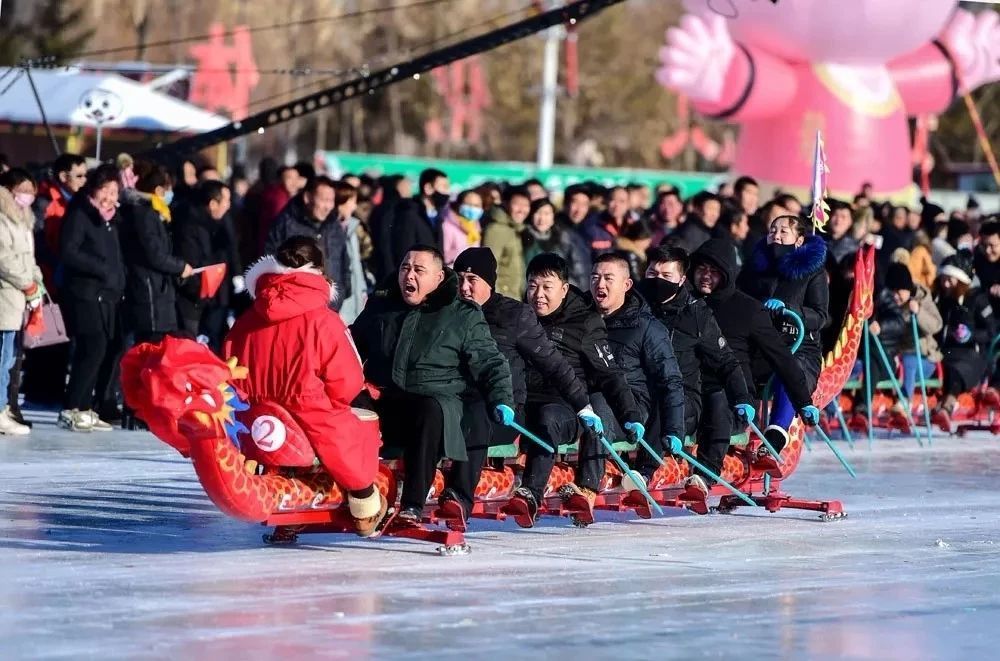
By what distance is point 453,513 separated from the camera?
8594mm

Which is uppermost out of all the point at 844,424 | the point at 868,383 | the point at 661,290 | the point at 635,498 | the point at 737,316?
the point at 661,290

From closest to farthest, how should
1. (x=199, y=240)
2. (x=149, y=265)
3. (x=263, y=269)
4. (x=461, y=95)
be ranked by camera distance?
(x=263, y=269), (x=149, y=265), (x=199, y=240), (x=461, y=95)

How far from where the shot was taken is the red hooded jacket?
8016mm

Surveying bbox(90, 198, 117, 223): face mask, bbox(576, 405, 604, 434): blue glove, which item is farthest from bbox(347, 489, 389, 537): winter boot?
bbox(90, 198, 117, 223): face mask

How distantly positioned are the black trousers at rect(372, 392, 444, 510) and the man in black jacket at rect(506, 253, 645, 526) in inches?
32.3

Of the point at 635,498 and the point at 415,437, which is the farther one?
the point at 635,498

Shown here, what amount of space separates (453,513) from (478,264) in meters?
1.16

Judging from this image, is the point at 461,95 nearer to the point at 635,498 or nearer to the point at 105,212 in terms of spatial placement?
the point at 105,212

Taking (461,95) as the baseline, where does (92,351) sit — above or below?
below

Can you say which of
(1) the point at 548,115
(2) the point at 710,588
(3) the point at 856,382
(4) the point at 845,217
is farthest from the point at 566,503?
(1) the point at 548,115

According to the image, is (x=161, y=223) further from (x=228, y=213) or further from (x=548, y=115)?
(x=548, y=115)

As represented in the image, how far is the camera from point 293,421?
800 cm

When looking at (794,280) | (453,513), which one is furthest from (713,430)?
(453,513)

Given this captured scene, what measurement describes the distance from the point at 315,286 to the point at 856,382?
7239 mm
